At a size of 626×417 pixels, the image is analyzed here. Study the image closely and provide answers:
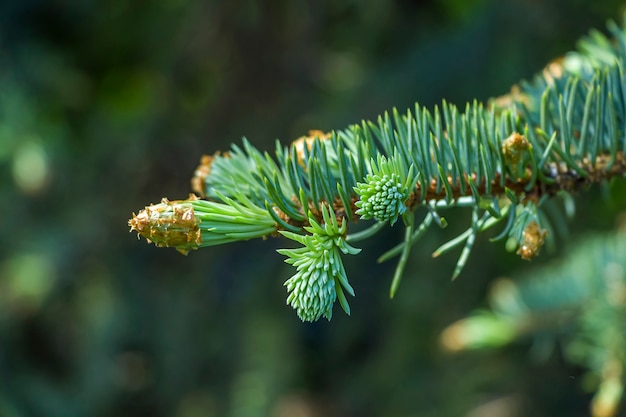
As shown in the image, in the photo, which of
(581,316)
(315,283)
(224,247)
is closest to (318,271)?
(315,283)

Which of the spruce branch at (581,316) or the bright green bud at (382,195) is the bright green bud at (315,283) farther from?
the spruce branch at (581,316)

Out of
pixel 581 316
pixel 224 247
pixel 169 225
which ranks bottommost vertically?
pixel 581 316

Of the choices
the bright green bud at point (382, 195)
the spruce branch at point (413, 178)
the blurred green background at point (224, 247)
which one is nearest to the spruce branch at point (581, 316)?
the blurred green background at point (224, 247)

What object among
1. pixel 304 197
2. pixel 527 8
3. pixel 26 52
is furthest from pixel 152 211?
pixel 26 52

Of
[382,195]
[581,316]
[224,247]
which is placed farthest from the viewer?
[224,247]

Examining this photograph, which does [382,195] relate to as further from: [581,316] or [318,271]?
[581,316]

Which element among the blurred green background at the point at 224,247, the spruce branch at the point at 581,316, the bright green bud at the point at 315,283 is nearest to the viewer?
the bright green bud at the point at 315,283
